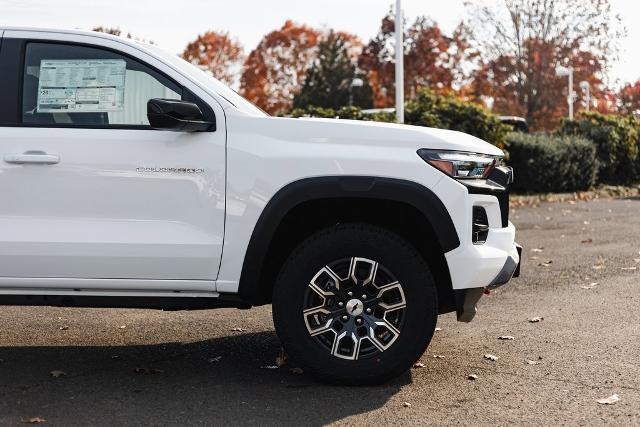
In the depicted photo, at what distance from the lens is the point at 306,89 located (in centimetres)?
5794

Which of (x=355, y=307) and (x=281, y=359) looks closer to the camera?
(x=355, y=307)

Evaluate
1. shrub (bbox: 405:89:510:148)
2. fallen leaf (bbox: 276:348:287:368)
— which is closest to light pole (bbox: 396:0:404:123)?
shrub (bbox: 405:89:510:148)

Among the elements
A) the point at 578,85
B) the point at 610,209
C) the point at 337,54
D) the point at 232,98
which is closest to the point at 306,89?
the point at 337,54

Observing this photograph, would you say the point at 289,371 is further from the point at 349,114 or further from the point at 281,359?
the point at 349,114

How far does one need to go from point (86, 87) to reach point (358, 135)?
5.02ft

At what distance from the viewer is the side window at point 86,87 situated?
531 centimetres

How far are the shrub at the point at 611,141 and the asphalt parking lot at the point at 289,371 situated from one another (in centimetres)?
1699

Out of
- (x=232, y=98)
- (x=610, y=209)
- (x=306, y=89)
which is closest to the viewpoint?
(x=232, y=98)

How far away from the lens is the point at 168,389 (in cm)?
529

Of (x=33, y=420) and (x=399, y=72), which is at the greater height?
(x=399, y=72)

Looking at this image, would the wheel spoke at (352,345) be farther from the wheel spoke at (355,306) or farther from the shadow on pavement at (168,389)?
the shadow on pavement at (168,389)

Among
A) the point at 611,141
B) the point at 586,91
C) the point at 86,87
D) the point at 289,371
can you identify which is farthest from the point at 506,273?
the point at 586,91

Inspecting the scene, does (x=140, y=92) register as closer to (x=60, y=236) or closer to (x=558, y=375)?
(x=60, y=236)

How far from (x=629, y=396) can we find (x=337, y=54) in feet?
187
